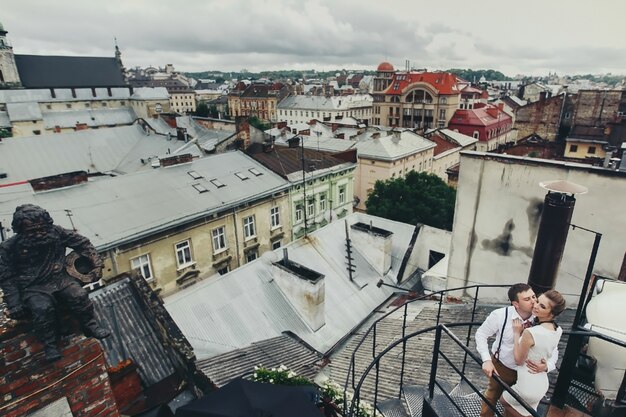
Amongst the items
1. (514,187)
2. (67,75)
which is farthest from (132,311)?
(67,75)

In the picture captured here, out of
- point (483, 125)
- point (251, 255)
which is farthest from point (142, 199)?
point (483, 125)

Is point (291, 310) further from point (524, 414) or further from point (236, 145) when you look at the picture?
point (236, 145)

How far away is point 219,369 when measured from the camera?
8.80m

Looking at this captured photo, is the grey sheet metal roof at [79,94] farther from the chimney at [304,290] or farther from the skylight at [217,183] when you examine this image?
the chimney at [304,290]

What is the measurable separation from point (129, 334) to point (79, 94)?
8422 cm

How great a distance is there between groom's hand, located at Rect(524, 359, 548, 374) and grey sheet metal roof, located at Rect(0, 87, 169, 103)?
80.3 m

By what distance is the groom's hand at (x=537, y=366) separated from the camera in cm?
428

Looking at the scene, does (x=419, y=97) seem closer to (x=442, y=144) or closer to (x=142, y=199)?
(x=442, y=144)

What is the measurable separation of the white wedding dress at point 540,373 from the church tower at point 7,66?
9032cm

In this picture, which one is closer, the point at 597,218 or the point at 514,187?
the point at 597,218

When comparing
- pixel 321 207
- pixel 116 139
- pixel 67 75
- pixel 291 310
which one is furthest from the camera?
pixel 67 75

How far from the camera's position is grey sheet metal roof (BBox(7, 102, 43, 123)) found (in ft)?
162

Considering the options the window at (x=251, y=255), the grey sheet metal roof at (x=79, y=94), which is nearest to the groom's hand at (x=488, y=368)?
the window at (x=251, y=255)

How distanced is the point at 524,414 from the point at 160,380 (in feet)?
23.9
